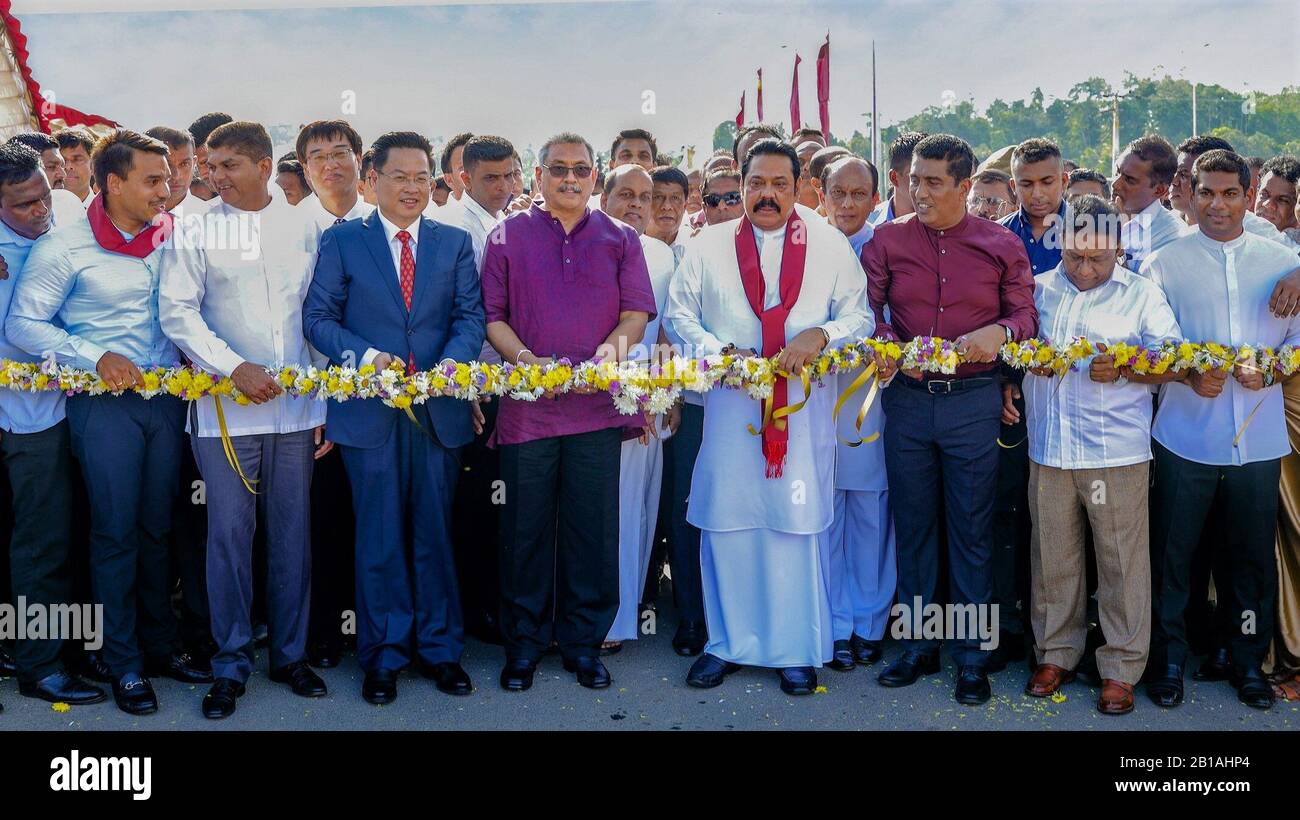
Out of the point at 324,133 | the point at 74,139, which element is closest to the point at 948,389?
the point at 324,133

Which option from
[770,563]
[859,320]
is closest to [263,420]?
[770,563]

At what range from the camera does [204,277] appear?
5.13 m

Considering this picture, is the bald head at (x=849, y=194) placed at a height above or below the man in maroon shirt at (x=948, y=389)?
above

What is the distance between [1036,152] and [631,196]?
2.20 meters

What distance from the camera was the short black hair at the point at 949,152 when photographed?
527 cm

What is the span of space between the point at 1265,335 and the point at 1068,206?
43.0 inches

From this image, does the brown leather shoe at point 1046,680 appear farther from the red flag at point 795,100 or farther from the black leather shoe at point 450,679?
the red flag at point 795,100

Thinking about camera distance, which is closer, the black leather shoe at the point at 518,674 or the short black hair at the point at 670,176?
the black leather shoe at the point at 518,674

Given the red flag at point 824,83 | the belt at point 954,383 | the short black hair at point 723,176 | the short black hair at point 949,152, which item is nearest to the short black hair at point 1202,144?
the short black hair at point 949,152

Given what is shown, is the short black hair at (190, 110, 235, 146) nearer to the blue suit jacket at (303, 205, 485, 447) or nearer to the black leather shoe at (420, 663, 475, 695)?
the blue suit jacket at (303, 205, 485, 447)

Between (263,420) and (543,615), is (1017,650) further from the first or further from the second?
(263,420)

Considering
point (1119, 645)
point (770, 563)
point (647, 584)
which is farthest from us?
point (647, 584)

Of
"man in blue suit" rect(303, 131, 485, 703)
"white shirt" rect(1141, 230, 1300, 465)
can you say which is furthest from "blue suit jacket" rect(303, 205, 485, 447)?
"white shirt" rect(1141, 230, 1300, 465)

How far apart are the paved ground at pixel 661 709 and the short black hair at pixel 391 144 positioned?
2.49 metres
